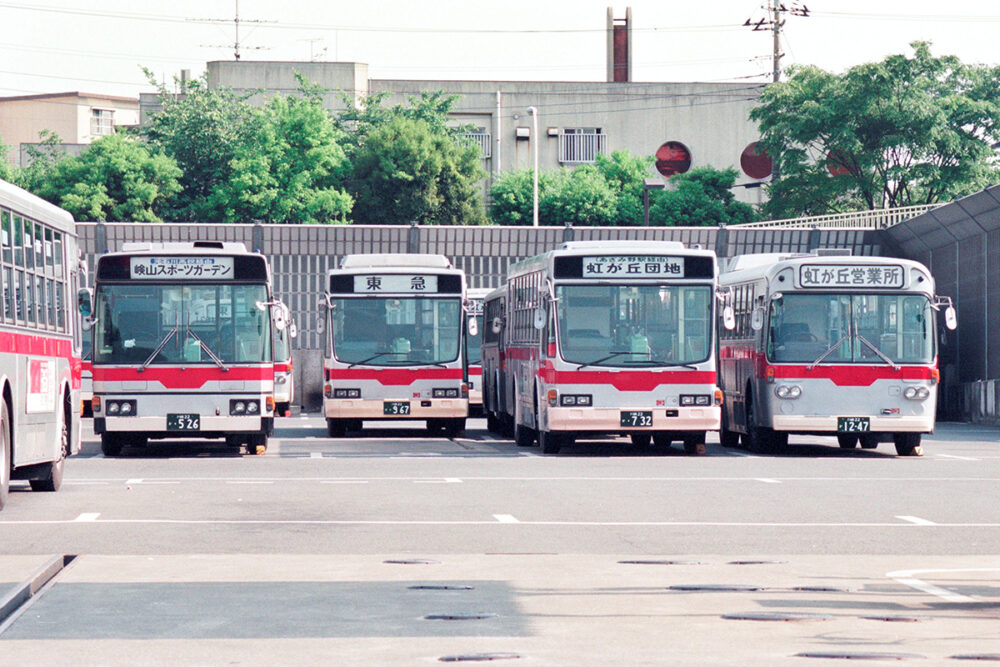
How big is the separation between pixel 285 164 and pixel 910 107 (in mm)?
26489

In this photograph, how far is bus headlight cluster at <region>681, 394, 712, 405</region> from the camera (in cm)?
2461

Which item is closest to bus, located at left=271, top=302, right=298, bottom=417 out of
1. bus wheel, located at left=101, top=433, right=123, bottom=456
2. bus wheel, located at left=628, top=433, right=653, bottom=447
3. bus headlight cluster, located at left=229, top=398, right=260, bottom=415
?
bus wheel, located at left=101, top=433, right=123, bottom=456

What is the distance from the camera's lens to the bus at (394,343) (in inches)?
1158

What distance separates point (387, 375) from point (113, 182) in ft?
168

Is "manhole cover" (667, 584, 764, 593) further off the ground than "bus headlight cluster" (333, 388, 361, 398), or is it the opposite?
"bus headlight cluster" (333, 388, 361, 398)

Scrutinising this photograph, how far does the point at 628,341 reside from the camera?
24703 mm

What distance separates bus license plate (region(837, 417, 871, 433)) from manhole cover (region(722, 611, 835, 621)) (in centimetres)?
1607

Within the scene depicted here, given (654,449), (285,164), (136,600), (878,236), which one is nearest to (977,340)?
(878,236)

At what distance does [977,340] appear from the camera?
3784 cm

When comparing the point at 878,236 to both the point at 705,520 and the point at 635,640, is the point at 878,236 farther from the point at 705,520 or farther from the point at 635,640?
the point at 635,640

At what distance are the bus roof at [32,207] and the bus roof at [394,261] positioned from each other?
409 inches

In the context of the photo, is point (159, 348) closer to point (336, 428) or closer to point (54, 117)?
point (336, 428)

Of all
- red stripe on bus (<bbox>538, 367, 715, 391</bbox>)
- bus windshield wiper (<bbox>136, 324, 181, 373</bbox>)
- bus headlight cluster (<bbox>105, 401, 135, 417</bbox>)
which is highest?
bus windshield wiper (<bbox>136, 324, 181, 373</bbox>)

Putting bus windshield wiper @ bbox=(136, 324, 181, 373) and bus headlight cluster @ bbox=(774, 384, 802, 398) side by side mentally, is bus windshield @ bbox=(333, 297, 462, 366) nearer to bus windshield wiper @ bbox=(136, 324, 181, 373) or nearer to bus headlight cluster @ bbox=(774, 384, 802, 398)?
bus windshield wiper @ bbox=(136, 324, 181, 373)
